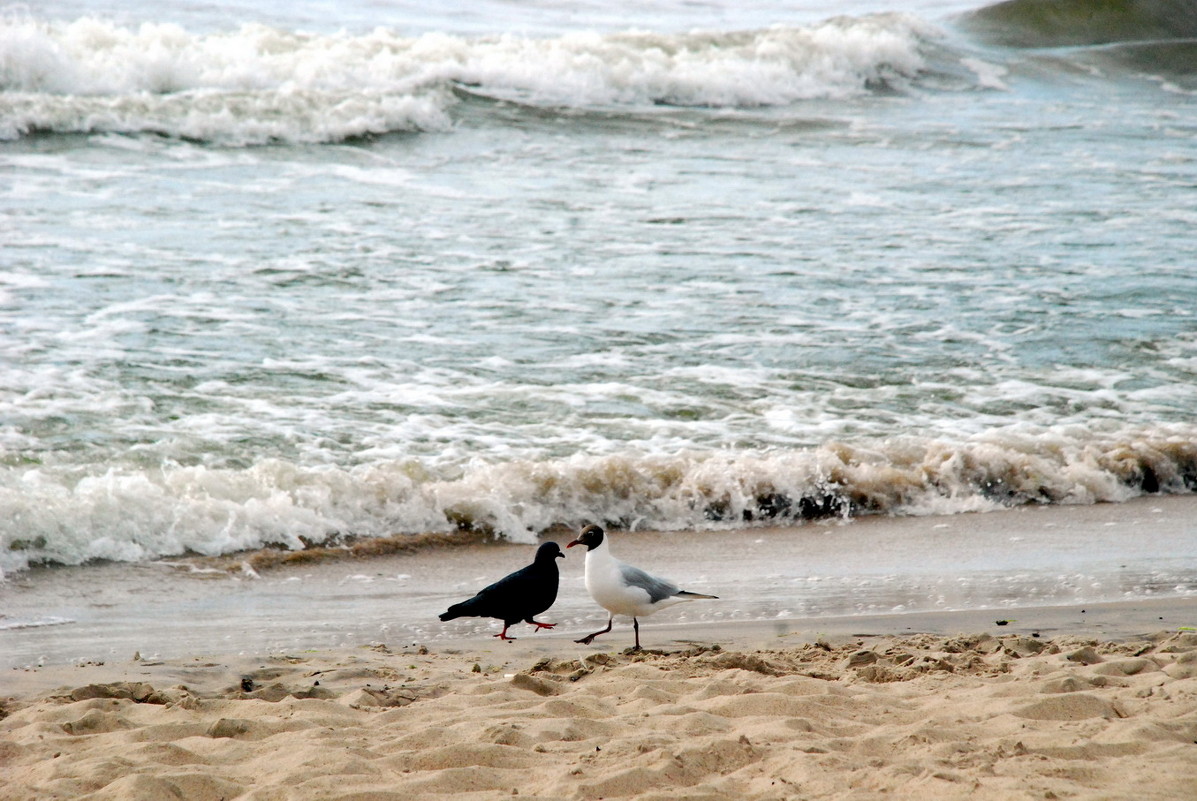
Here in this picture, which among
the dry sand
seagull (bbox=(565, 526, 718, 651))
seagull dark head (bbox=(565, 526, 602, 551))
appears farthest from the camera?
seagull dark head (bbox=(565, 526, 602, 551))

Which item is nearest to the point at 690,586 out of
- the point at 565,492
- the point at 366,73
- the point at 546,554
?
the point at 546,554

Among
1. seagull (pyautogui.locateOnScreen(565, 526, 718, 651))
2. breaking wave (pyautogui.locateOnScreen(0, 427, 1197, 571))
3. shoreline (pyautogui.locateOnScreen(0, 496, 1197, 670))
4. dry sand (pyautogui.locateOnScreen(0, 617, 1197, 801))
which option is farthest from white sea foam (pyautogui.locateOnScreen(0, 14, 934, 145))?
dry sand (pyautogui.locateOnScreen(0, 617, 1197, 801))

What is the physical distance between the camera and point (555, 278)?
10.8 m

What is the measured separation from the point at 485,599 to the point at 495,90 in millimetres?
14377

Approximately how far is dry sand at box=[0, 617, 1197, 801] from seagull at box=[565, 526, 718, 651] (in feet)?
0.76

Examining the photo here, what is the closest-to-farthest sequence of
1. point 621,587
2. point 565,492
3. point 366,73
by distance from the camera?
point 621,587
point 565,492
point 366,73

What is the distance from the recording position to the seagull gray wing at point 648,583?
183 inches

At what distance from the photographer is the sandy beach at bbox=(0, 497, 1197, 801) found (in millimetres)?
3127

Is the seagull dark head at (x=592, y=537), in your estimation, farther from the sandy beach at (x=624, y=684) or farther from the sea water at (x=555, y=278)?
the sea water at (x=555, y=278)

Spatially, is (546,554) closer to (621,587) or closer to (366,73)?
(621,587)

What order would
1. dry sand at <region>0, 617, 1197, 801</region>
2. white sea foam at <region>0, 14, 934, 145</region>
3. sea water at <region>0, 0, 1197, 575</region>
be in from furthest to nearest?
white sea foam at <region>0, 14, 934, 145</region>
sea water at <region>0, 0, 1197, 575</region>
dry sand at <region>0, 617, 1197, 801</region>

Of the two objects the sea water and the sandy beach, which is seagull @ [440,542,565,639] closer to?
the sandy beach

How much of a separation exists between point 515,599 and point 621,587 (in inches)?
17.7

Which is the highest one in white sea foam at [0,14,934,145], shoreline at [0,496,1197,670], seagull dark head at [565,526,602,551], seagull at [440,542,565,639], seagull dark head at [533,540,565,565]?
white sea foam at [0,14,934,145]
